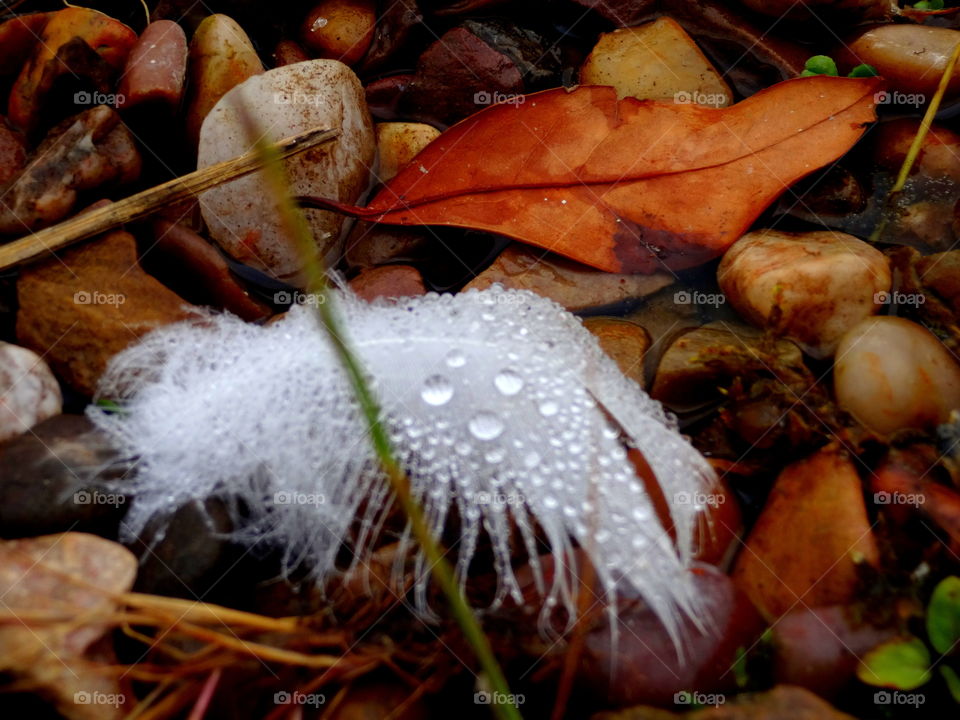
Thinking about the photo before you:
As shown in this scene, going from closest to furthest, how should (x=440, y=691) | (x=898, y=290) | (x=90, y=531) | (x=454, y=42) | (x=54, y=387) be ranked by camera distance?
(x=440, y=691), (x=90, y=531), (x=54, y=387), (x=898, y=290), (x=454, y=42)

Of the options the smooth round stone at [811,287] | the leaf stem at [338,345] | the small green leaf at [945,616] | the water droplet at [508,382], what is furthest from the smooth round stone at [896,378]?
the leaf stem at [338,345]

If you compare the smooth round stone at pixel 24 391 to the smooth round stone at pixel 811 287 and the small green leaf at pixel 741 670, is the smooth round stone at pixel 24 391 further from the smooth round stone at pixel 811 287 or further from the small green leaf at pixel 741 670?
the smooth round stone at pixel 811 287

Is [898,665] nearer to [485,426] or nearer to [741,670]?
[741,670]

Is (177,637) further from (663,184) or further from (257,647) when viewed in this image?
(663,184)

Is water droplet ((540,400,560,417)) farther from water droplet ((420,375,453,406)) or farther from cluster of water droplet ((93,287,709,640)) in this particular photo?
water droplet ((420,375,453,406))

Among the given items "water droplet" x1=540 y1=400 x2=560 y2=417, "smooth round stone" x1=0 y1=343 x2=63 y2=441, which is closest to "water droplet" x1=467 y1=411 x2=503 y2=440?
"water droplet" x1=540 y1=400 x2=560 y2=417

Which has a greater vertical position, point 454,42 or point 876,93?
point 454,42

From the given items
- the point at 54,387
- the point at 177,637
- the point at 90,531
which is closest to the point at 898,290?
the point at 177,637
